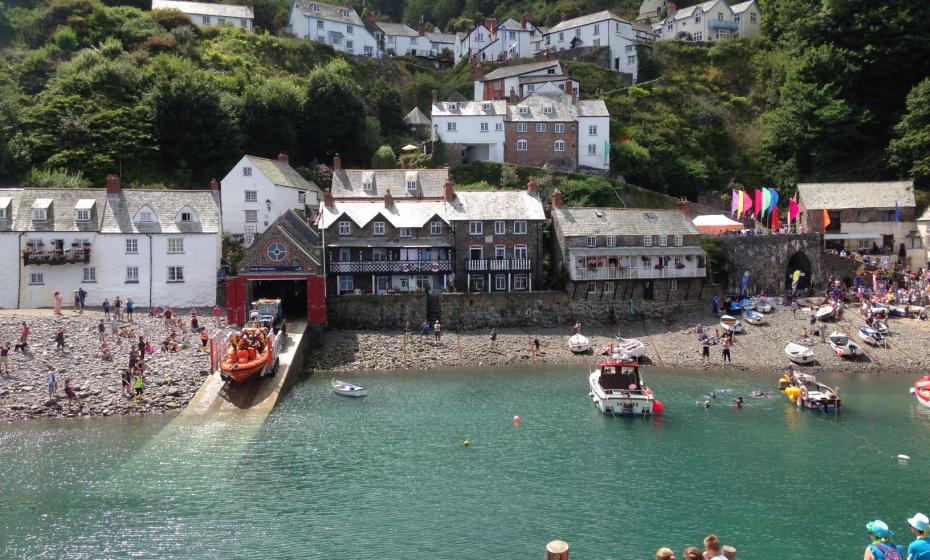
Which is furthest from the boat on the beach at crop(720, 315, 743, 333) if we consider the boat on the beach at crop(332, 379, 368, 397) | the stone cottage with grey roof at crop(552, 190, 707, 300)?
the boat on the beach at crop(332, 379, 368, 397)

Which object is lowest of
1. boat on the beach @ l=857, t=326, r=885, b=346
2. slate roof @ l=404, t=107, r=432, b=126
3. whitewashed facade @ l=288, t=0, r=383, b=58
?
boat on the beach @ l=857, t=326, r=885, b=346

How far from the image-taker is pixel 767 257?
182 ft

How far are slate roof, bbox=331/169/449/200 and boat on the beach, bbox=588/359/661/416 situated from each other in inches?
945

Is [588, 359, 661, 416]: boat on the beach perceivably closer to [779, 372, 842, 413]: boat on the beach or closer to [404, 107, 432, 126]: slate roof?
[779, 372, 842, 413]: boat on the beach

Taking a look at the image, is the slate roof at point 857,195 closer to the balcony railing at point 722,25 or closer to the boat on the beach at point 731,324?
the boat on the beach at point 731,324

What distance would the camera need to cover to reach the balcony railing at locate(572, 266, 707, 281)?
5156cm

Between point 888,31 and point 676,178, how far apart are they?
22.1 m

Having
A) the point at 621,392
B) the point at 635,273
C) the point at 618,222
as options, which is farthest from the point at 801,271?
the point at 621,392

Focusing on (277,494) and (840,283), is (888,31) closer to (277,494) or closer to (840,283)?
(840,283)

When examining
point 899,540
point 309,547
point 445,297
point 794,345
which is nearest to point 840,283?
point 794,345

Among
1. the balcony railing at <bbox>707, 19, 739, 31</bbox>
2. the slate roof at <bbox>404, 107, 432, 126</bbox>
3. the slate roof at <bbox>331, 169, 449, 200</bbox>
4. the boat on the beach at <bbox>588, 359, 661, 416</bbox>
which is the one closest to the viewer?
the boat on the beach at <bbox>588, 359, 661, 416</bbox>

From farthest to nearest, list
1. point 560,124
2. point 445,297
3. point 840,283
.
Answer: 1. point 560,124
2. point 840,283
3. point 445,297

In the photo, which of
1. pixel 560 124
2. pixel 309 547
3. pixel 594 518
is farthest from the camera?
pixel 560 124

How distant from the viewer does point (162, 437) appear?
104 feet
